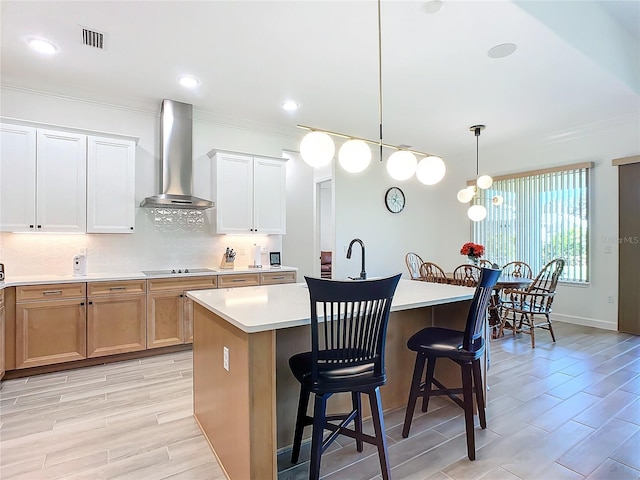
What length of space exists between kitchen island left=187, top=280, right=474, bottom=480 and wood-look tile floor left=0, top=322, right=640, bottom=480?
205 mm

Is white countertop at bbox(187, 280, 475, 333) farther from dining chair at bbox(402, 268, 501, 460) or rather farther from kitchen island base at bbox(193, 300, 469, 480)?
dining chair at bbox(402, 268, 501, 460)

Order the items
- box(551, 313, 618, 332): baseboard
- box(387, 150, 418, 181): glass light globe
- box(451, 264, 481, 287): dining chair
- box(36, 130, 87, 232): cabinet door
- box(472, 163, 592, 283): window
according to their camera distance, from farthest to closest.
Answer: box(472, 163, 592, 283): window, box(551, 313, 618, 332): baseboard, box(451, 264, 481, 287): dining chair, box(36, 130, 87, 232): cabinet door, box(387, 150, 418, 181): glass light globe

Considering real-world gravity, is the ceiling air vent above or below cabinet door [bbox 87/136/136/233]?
above

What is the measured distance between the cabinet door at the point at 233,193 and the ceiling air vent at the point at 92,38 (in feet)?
5.35

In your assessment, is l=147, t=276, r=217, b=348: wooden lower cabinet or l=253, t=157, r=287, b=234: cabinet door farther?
l=253, t=157, r=287, b=234: cabinet door

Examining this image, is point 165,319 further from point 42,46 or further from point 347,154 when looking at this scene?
point 347,154

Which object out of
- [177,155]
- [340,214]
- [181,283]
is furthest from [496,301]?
[177,155]

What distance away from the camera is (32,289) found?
314 cm

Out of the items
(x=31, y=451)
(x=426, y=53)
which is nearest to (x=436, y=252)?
(x=426, y=53)

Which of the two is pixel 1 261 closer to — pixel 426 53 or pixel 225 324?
pixel 225 324

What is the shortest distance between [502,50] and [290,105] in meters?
2.26

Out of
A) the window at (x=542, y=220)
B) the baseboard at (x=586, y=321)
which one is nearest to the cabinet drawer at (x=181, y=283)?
the window at (x=542, y=220)

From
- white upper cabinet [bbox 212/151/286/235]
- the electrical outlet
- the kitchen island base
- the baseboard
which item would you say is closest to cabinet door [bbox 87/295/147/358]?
white upper cabinet [bbox 212/151/286/235]

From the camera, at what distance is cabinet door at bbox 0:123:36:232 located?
3.23m
